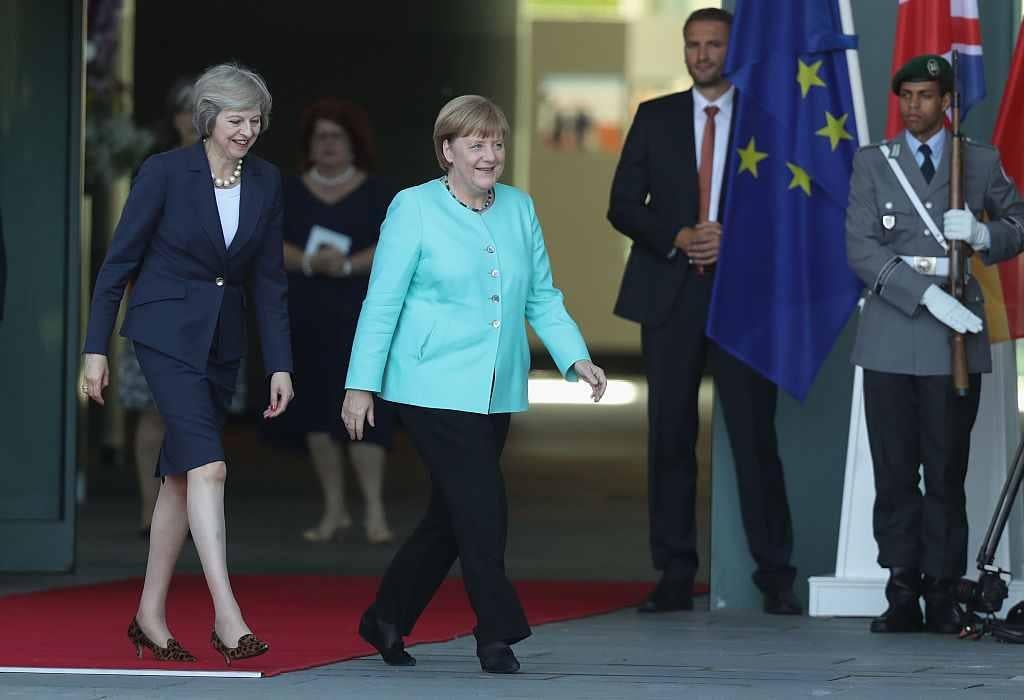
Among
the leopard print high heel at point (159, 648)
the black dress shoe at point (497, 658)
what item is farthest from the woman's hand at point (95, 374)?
the black dress shoe at point (497, 658)

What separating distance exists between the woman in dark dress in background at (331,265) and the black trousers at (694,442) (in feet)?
6.65

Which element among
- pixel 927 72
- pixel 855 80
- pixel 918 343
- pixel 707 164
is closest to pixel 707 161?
pixel 707 164

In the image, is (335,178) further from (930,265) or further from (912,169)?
(930,265)

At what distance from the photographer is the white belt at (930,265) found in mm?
6570

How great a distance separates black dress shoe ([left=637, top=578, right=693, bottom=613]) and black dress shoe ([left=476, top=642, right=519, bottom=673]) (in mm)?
1704

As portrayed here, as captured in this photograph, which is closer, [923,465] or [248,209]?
[248,209]

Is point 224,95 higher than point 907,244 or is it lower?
higher

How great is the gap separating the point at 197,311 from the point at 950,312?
2.25 meters

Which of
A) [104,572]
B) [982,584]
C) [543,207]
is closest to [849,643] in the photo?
[982,584]

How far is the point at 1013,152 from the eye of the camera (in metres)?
7.02

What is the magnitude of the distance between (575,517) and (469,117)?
5.43 meters

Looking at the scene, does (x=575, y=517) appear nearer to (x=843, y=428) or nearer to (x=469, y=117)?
(x=843, y=428)

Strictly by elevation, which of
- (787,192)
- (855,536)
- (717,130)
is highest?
(717,130)

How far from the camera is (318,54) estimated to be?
1892cm
